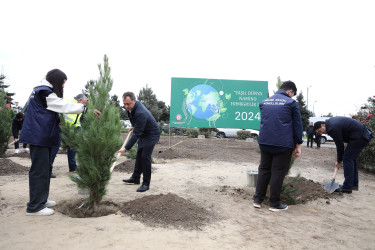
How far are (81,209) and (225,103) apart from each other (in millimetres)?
10249

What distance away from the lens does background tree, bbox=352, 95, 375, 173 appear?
8133 millimetres

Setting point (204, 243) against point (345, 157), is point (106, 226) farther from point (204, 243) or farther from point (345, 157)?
point (345, 157)

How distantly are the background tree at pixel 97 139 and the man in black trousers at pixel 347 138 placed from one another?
413 cm

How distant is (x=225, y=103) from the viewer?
13.3 m

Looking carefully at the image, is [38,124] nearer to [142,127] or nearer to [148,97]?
[142,127]

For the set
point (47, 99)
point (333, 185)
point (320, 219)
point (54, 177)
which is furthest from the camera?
point (54, 177)

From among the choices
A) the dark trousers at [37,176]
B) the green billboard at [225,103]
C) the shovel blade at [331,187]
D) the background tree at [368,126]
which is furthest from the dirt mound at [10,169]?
the background tree at [368,126]

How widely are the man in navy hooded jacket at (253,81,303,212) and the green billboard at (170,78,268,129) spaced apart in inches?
337

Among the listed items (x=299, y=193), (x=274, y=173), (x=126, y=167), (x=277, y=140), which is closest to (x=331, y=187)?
(x=299, y=193)

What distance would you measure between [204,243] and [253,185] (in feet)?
10.1

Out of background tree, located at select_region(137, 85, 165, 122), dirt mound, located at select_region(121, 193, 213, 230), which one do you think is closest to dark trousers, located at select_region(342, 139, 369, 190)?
dirt mound, located at select_region(121, 193, 213, 230)

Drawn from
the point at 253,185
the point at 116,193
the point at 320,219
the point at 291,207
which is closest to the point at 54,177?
the point at 116,193

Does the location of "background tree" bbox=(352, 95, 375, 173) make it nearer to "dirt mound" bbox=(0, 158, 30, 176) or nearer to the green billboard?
the green billboard

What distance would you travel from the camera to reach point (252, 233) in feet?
11.0
